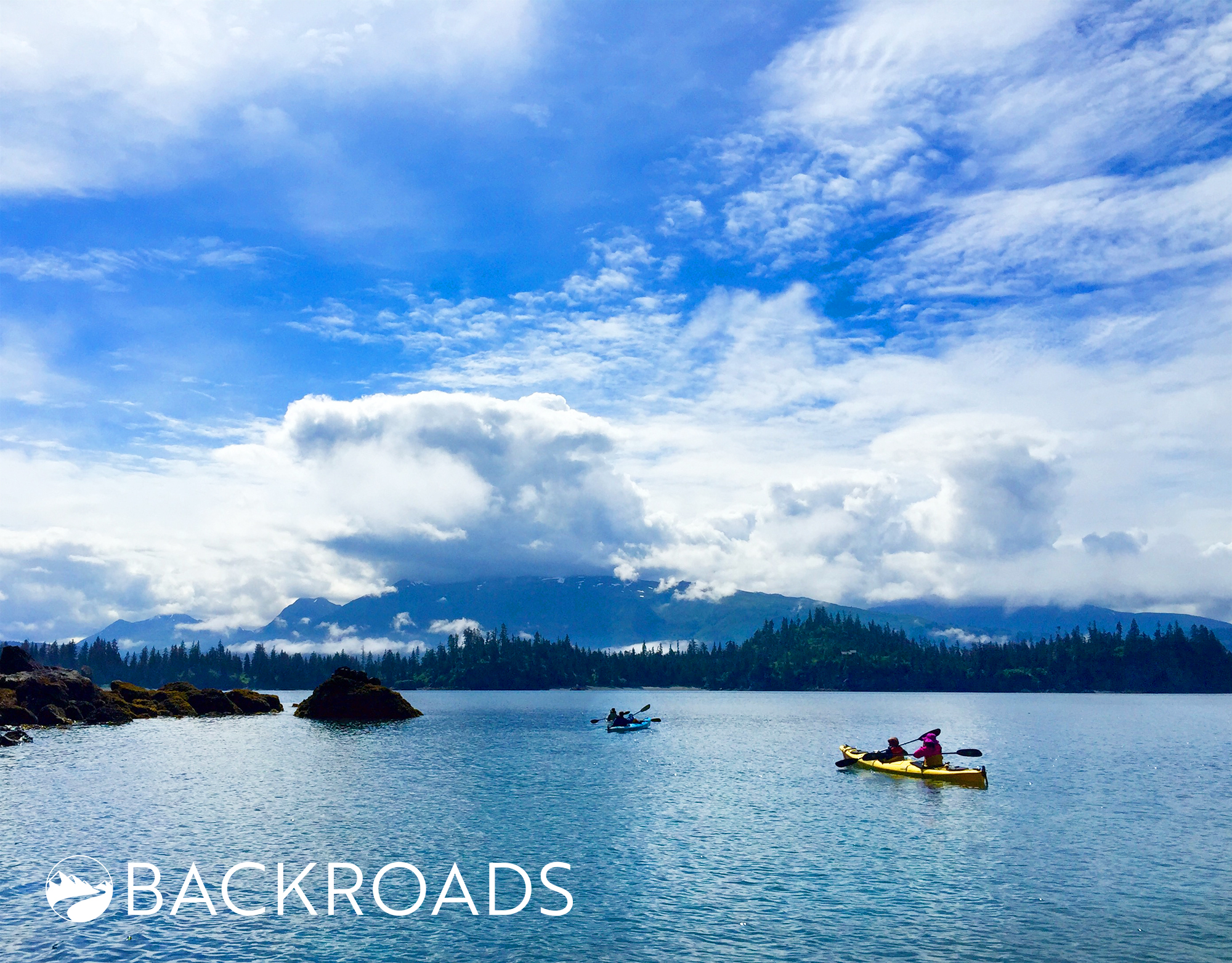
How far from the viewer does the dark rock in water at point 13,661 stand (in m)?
130

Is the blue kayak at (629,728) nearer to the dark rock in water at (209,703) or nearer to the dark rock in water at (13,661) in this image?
the dark rock in water at (209,703)

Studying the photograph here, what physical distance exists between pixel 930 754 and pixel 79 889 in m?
Result: 66.3

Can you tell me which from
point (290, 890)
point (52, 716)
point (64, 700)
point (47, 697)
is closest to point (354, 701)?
point (64, 700)

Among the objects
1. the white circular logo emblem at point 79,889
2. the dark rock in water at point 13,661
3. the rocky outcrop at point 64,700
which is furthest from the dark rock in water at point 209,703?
the white circular logo emblem at point 79,889

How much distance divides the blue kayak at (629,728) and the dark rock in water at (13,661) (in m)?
93.2

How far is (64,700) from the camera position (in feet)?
426

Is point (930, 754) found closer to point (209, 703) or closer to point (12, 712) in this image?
point (12, 712)

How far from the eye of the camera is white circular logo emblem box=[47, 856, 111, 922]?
1313 inches

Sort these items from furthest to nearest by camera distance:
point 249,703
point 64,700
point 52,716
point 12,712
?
point 249,703 < point 64,700 < point 52,716 < point 12,712

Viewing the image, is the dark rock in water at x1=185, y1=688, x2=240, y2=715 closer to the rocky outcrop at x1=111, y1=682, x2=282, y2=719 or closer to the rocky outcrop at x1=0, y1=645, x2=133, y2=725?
the rocky outcrop at x1=111, y1=682, x2=282, y2=719

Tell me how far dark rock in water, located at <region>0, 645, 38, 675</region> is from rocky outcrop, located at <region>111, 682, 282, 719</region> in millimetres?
23719

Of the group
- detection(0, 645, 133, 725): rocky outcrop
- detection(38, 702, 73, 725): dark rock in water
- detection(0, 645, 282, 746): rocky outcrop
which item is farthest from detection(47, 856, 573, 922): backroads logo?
detection(38, 702, 73, 725): dark rock in water

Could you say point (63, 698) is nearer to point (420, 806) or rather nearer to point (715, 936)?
point (420, 806)

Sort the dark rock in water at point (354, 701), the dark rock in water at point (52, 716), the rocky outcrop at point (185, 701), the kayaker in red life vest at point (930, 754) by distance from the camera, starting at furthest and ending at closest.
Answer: the rocky outcrop at point (185, 701)
the dark rock in water at point (354, 701)
the dark rock in water at point (52, 716)
the kayaker in red life vest at point (930, 754)
